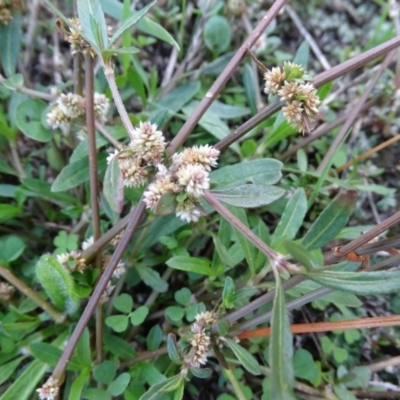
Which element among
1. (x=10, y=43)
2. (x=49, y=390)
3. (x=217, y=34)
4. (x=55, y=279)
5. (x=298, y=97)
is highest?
(x=217, y=34)

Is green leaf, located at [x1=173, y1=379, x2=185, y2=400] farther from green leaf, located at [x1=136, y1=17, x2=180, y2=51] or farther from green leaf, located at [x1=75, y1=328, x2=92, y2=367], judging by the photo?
green leaf, located at [x1=136, y1=17, x2=180, y2=51]

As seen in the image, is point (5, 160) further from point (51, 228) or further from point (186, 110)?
point (186, 110)

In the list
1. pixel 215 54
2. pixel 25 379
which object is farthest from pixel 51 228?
pixel 215 54

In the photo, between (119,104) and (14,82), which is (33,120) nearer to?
(14,82)

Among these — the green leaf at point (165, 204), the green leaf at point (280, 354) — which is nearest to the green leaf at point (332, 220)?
the green leaf at point (280, 354)

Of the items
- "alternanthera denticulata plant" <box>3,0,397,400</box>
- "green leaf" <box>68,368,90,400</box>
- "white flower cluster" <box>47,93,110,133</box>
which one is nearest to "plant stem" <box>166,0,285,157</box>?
"alternanthera denticulata plant" <box>3,0,397,400</box>

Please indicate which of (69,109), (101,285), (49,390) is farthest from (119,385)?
(69,109)
